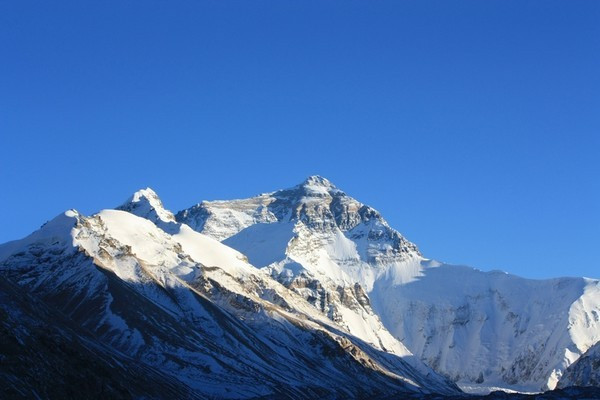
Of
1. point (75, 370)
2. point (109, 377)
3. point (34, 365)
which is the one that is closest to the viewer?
point (34, 365)

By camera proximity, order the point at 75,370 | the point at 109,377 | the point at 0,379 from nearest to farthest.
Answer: the point at 0,379
the point at 75,370
the point at 109,377

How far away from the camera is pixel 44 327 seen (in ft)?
650

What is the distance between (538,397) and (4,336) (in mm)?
106922

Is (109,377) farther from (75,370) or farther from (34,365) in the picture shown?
(34,365)

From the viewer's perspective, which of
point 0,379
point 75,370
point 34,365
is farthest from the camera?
point 75,370

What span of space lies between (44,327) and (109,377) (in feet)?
65.7

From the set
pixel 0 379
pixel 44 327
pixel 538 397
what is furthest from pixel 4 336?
pixel 538 397

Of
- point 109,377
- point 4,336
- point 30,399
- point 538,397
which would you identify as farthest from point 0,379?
point 538,397

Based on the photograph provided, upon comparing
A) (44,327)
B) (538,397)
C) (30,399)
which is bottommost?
(30,399)

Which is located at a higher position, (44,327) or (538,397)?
(538,397)

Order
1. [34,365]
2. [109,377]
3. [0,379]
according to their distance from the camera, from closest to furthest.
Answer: [0,379]
[34,365]
[109,377]

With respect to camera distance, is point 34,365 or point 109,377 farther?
point 109,377

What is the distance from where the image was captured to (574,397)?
19725 centimetres

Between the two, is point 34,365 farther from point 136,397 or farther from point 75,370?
point 136,397
